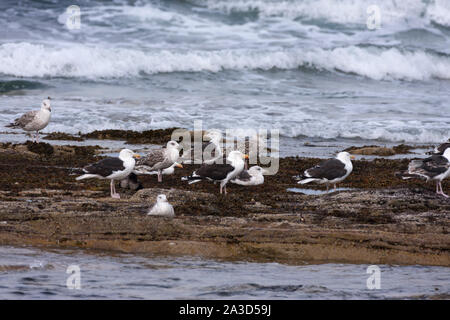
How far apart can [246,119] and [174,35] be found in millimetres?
11929

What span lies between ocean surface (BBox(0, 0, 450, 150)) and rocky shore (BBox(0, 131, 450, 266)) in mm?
8819

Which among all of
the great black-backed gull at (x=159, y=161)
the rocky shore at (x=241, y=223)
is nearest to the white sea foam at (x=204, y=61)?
the great black-backed gull at (x=159, y=161)

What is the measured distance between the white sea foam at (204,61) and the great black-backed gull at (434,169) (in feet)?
56.7

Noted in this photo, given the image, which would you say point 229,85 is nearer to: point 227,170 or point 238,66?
point 238,66

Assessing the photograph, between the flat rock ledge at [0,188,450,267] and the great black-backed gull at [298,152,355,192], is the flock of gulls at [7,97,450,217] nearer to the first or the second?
the great black-backed gull at [298,152,355,192]

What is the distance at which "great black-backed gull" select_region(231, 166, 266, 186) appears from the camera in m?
11.8

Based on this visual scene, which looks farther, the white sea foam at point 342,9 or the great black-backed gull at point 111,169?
the white sea foam at point 342,9

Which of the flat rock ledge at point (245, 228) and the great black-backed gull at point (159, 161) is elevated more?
the flat rock ledge at point (245, 228)

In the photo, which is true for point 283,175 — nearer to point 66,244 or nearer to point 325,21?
point 66,244

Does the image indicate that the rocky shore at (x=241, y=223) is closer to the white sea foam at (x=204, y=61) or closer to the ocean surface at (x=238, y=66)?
the ocean surface at (x=238, y=66)

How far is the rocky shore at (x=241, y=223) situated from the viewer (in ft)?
25.2

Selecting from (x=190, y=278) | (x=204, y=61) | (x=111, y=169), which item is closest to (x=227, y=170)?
(x=111, y=169)

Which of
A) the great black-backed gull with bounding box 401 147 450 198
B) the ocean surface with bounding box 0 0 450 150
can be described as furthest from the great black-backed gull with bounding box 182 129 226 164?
the ocean surface with bounding box 0 0 450 150

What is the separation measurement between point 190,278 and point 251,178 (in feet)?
17.2
